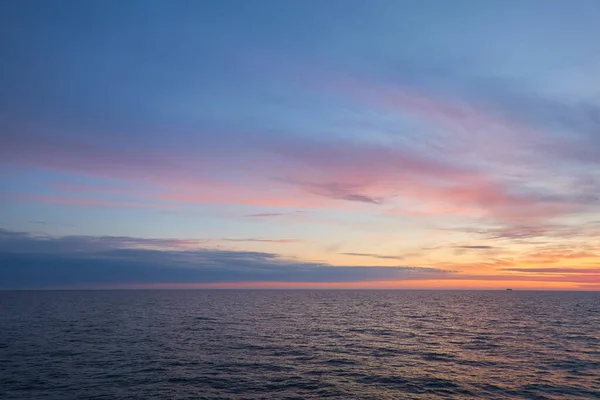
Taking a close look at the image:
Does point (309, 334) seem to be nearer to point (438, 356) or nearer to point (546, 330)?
point (438, 356)

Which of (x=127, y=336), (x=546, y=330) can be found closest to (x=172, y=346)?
(x=127, y=336)

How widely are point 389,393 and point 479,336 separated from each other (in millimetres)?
41343

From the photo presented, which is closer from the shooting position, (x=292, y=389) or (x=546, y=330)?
(x=292, y=389)

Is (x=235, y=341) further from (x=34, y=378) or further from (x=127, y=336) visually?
(x=34, y=378)

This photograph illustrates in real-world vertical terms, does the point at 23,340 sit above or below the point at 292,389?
below

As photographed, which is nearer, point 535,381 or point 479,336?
point 535,381

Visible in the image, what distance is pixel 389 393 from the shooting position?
112 ft

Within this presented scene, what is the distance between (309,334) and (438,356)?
2457 centimetres

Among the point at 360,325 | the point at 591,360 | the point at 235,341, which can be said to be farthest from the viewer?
the point at 360,325

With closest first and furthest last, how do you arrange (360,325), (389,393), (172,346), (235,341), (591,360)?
(389,393), (591,360), (172,346), (235,341), (360,325)

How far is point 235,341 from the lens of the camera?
6053 cm

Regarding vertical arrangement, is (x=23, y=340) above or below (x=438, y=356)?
below

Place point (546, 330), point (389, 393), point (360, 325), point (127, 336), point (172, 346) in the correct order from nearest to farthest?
point (389, 393) → point (172, 346) → point (127, 336) → point (546, 330) → point (360, 325)

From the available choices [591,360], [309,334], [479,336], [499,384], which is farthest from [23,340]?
[591,360]
